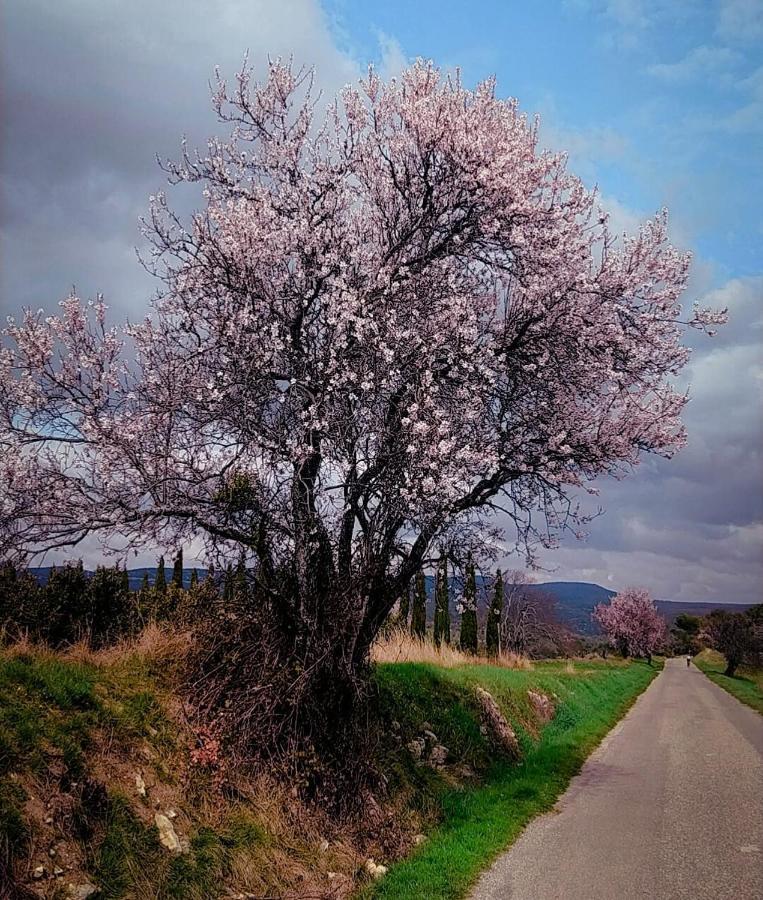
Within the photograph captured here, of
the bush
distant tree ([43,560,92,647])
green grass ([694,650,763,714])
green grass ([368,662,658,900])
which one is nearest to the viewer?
green grass ([368,662,658,900])

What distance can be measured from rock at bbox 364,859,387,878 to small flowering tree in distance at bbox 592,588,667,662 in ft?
252

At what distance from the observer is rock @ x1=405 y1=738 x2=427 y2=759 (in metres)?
11.8

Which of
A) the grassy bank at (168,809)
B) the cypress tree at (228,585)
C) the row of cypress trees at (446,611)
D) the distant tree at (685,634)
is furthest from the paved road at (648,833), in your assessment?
the distant tree at (685,634)

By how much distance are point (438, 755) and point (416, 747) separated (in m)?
0.53

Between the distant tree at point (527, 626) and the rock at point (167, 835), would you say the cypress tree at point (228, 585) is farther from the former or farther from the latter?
the distant tree at point (527, 626)

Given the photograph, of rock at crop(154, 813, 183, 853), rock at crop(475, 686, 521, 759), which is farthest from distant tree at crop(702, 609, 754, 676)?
rock at crop(154, 813, 183, 853)

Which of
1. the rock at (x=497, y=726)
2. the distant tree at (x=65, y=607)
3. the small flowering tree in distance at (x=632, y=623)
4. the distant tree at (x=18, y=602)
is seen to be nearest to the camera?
the distant tree at (x=18, y=602)

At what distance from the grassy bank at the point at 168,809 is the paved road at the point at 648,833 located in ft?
1.67

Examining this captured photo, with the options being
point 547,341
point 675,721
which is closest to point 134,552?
point 547,341

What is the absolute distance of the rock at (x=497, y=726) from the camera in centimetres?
1455

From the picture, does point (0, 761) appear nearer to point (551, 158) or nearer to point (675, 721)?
point (551, 158)

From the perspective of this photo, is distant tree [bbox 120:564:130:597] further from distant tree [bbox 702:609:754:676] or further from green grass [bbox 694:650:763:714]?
distant tree [bbox 702:609:754:676]

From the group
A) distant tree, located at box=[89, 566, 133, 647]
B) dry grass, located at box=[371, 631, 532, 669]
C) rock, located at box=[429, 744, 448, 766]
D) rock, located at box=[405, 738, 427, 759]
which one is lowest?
rock, located at box=[429, 744, 448, 766]

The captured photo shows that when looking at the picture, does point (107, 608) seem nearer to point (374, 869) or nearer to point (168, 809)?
point (168, 809)
